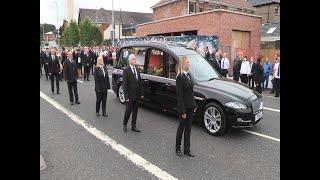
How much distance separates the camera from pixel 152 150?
643 cm

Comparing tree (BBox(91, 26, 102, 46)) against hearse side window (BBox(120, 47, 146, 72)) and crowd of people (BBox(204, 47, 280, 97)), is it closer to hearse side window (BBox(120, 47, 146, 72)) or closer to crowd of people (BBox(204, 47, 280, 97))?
crowd of people (BBox(204, 47, 280, 97))

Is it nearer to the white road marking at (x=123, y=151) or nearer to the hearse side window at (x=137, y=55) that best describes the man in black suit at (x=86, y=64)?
the hearse side window at (x=137, y=55)

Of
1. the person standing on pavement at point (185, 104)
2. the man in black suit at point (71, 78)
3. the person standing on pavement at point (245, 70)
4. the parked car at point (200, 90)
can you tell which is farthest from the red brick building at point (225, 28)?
the person standing on pavement at point (185, 104)

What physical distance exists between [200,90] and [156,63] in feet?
6.23

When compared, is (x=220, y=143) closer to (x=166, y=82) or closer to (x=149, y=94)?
(x=166, y=82)

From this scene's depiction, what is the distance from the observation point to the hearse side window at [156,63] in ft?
29.6

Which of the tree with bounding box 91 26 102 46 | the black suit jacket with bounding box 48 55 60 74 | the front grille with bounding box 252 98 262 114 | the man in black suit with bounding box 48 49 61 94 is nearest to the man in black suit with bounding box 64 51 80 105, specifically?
the man in black suit with bounding box 48 49 61 94

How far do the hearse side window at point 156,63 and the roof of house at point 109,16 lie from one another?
69.0 metres

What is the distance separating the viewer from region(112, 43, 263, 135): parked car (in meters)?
7.29

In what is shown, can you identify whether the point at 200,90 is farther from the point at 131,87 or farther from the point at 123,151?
the point at 123,151

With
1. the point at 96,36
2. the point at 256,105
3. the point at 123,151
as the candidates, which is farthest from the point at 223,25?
the point at 96,36

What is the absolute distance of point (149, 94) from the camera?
9.28m

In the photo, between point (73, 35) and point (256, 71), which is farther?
point (73, 35)
